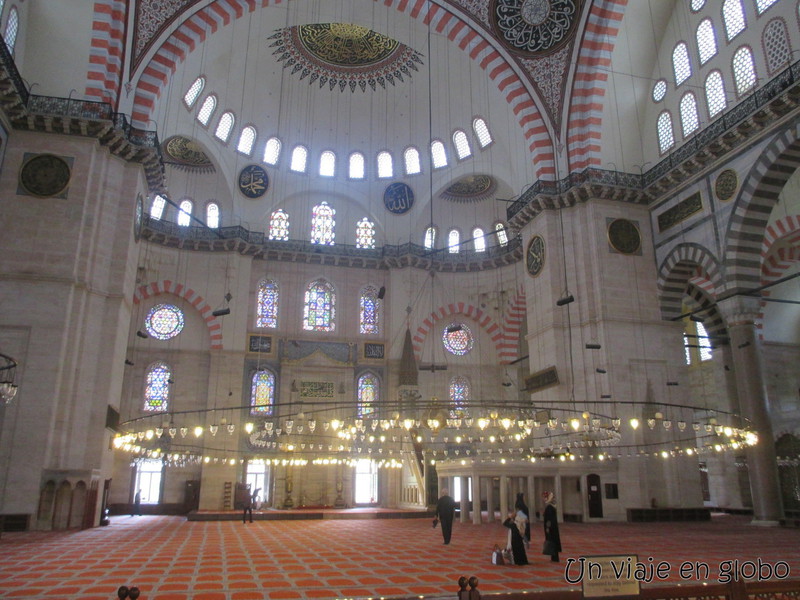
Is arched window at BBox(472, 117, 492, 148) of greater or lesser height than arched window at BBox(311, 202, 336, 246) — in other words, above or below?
above

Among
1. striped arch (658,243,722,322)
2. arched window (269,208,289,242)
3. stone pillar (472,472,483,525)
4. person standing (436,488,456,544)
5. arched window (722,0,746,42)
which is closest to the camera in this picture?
person standing (436,488,456,544)

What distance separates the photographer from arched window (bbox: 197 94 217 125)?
19.7 metres

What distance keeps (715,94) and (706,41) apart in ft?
4.45

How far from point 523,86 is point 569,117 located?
57.8 inches

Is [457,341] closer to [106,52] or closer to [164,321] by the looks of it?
[164,321]

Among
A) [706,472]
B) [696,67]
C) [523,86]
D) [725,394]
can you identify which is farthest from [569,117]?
[706,472]

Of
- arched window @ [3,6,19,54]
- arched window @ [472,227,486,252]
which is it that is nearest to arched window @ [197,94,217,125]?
arched window @ [3,6,19,54]

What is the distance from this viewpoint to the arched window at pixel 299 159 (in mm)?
22578

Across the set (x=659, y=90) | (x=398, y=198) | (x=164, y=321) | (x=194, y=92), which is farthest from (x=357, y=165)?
(x=659, y=90)

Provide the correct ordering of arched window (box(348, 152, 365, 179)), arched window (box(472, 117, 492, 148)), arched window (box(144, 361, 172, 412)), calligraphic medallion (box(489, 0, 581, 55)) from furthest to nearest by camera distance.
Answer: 1. arched window (box(348, 152, 365, 179))
2. arched window (box(472, 117, 492, 148))
3. arched window (box(144, 361, 172, 412))
4. calligraphic medallion (box(489, 0, 581, 55))

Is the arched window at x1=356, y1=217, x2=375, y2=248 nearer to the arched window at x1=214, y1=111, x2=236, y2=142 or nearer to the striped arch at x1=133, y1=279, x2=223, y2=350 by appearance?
the arched window at x1=214, y1=111, x2=236, y2=142

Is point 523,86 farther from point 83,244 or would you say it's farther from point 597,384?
point 83,244

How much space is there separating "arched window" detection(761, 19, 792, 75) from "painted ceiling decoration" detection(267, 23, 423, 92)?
423 inches

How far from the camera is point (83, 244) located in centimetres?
1230
